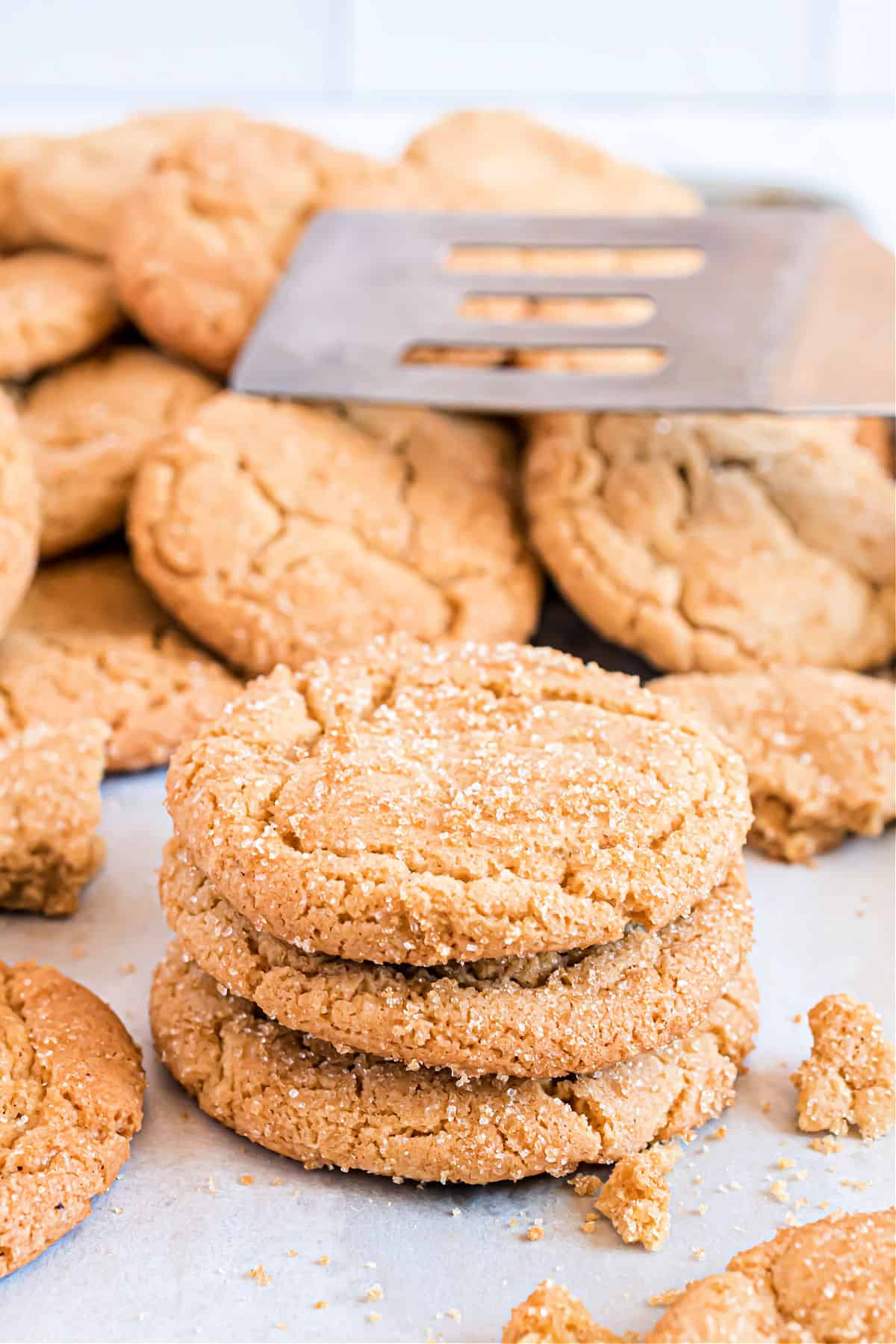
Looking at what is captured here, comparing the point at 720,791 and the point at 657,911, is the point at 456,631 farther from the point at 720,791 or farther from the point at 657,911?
the point at 657,911

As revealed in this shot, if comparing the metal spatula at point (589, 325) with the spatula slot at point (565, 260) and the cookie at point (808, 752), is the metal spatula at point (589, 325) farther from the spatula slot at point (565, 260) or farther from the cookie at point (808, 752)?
the cookie at point (808, 752)

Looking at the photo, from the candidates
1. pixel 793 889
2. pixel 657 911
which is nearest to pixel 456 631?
pixel 793 889

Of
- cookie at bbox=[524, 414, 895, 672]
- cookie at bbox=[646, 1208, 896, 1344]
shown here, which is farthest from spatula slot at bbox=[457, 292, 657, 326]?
cookie at bbox=[646, 1208, 896, 1344]

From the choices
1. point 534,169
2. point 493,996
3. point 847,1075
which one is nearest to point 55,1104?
point 493,996

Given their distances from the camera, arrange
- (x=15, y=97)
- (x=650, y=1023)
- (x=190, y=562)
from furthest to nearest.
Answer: (x=15, y=97), (x=190, y=562), (x=650, y=1023)

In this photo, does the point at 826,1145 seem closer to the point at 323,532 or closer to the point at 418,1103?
the point at 418,1103

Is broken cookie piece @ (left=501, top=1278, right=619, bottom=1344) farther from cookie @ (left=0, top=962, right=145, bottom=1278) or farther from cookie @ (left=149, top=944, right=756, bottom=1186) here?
cookie @ (left=0, top=962, right=145, bottom=1278)
